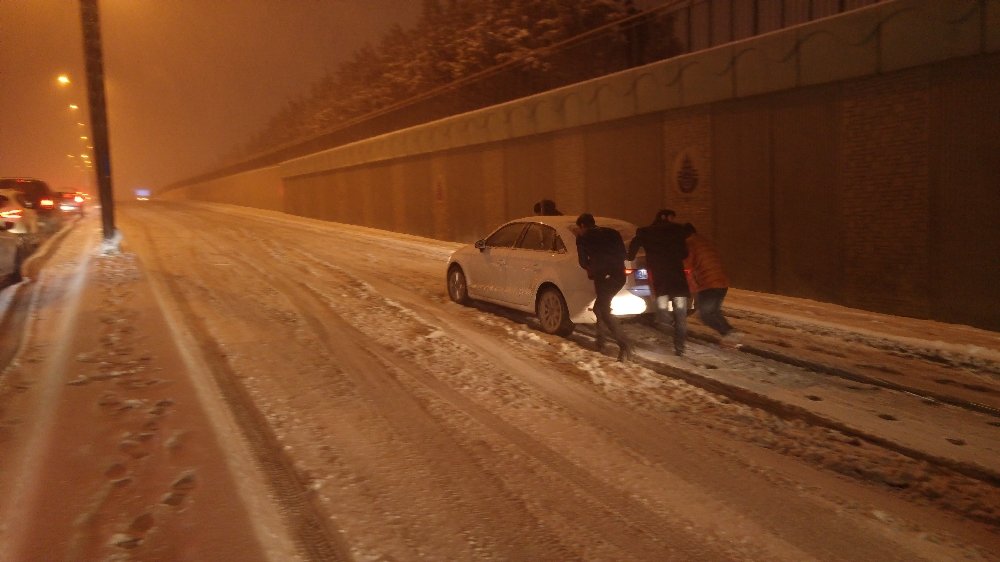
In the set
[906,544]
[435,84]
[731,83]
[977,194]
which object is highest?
[435,84]

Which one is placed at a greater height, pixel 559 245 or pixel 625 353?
pixel 559 245

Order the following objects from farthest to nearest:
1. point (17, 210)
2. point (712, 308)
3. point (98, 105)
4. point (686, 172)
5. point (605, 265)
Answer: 1. point (17, 210)
2. point (98, 105)
3. point (686, 172)
4. point (712, 308)
5. point (605, 265)

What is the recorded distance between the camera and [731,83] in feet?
47.2

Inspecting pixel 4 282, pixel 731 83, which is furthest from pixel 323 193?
pixel 731 83

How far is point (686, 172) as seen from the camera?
15.7 meters

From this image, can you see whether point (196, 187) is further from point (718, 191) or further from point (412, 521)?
point (412, 521)

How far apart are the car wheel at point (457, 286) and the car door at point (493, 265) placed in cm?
24

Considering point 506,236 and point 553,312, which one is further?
point 506,236

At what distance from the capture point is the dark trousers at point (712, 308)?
968 cm

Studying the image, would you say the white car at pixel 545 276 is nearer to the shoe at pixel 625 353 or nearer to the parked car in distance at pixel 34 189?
the shoe at pixel 625 353

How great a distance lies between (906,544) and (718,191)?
1105cm

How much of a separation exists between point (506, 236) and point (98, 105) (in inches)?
576

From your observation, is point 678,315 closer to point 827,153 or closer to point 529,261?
point 529,261

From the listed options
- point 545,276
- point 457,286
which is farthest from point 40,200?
point 545,276
